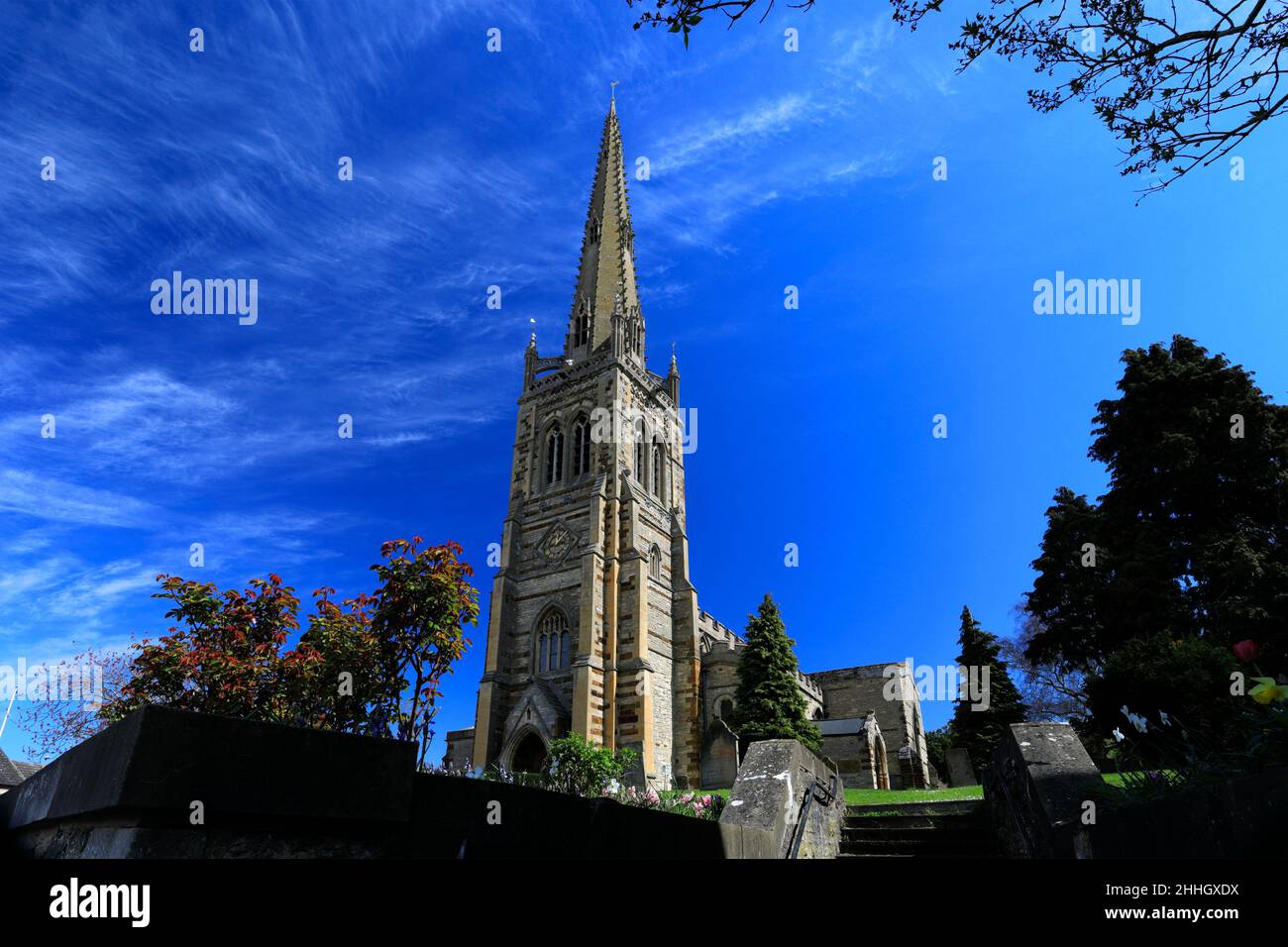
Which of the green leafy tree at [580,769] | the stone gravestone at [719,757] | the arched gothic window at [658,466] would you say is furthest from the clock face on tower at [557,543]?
the green leafy tree at [580,769]

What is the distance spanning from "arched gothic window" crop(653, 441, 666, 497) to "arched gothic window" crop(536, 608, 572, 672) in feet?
31.7

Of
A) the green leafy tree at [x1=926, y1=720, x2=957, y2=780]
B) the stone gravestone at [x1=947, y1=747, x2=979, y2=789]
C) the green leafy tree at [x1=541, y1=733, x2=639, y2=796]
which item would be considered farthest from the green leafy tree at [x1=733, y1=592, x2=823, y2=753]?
the green leafy tree at [x1=926, y1=720, x2=957, y2=780]

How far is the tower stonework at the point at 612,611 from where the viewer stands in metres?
30.4

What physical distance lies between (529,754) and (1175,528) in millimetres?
25728

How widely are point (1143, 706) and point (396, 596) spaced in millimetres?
13323

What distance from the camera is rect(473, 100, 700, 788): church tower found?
A: 30.3 metres

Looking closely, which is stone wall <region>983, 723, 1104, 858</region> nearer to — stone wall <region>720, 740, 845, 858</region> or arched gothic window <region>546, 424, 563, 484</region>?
stone wall <region>720, 740, 845, 858</region>

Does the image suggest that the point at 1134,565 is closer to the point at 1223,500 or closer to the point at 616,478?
the point at 1223,500

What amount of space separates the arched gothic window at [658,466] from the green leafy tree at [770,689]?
1004cm

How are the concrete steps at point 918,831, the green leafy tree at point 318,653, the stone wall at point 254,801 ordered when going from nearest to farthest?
the stone wall at point 254,801, the concrete steps at point 918,831, the green leafy tree at point 318,653

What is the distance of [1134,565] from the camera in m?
17.7

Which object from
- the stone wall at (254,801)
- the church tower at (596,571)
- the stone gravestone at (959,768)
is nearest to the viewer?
the stone wall at (254,801)

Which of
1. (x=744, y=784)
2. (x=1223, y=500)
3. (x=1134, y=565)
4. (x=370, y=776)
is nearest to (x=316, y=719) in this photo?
(x=744, y=784)

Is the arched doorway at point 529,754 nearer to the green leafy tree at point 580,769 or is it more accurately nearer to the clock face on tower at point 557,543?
the green leafy tree at point 580,769
